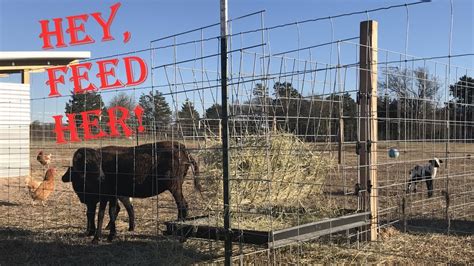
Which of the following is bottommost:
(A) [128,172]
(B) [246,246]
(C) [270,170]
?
(B) [246,246]

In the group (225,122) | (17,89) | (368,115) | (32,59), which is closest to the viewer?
(225,122)

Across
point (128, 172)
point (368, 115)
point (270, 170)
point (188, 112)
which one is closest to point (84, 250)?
point (128, 172)

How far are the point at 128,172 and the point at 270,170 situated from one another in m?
2.97

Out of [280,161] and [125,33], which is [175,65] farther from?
[125,33]

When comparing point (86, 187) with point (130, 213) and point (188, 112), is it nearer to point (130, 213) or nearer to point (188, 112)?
point (130, 213)

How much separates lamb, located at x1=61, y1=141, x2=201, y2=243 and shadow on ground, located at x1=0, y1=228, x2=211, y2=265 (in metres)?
0.44

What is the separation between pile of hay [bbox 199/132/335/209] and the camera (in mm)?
5859

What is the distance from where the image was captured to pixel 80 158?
8211mm

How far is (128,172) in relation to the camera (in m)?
8.05

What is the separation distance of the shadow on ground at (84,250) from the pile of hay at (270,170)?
0.88 m

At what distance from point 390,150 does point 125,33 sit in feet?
38.5

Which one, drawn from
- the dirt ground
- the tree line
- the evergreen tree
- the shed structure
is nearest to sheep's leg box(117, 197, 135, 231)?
the dirt ground

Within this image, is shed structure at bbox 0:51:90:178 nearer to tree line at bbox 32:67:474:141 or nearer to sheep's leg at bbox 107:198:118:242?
sheep's leg at bbox 107:198:118:242

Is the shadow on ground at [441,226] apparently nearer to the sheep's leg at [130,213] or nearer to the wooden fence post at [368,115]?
the wooden fence post at [368,115]
